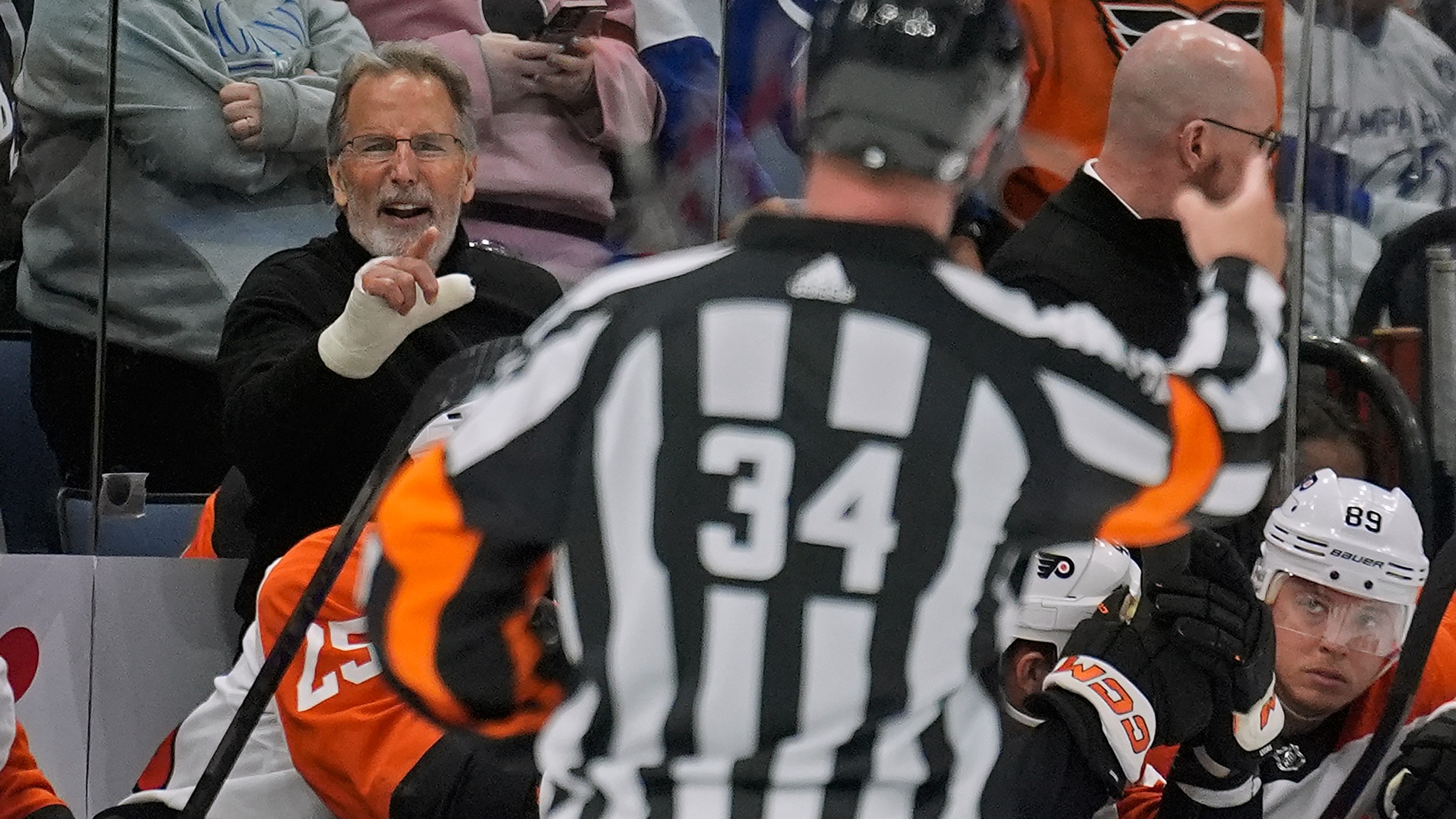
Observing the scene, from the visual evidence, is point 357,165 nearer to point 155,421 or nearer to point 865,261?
point 155,421

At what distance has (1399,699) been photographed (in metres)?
2.95

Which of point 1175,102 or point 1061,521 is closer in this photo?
point 1061,521

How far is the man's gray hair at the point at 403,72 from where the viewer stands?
2.94 m

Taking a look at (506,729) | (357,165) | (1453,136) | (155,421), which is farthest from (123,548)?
(1453,136)

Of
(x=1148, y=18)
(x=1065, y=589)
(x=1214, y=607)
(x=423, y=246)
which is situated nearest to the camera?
(x=1214, y=607)

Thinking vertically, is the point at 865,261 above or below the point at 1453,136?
above

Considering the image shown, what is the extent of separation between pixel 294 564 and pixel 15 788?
431 mm

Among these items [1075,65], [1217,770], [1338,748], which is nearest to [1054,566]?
[1217,770]

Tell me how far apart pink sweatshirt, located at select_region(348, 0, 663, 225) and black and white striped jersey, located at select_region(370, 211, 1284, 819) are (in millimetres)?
1719

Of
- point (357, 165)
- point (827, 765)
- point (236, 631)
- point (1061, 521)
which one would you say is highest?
point (1061, 521)

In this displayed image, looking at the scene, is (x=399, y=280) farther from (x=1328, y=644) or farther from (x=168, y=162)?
(x=1328, y=644)

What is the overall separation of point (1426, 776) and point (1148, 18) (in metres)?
1.29

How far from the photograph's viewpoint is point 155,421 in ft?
9.57

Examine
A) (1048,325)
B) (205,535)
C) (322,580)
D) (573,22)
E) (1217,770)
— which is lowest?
(205,535)
